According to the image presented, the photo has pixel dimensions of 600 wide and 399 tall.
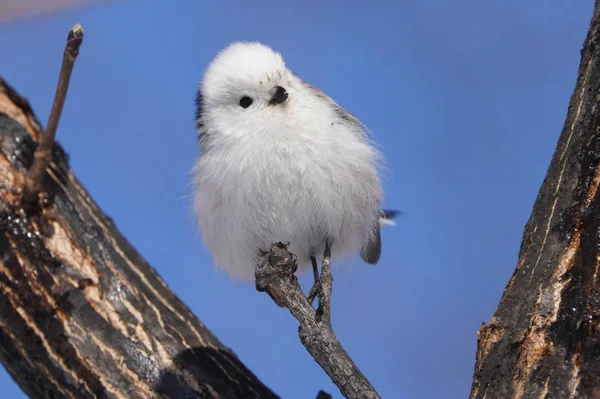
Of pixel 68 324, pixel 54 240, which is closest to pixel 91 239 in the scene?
pixel 54 240

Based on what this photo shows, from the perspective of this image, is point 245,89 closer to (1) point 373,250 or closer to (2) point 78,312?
(2) point 78,312

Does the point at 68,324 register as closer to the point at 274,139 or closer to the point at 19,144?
the point at 19,144

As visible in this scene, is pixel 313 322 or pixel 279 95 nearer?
pixel 313 322

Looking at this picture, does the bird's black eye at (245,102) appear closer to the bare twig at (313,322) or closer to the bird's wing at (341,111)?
the bird's wing at (341,111)

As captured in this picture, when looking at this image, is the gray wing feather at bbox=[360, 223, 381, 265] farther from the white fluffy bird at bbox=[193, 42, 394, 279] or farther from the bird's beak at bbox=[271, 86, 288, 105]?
the bird's beak at bbox=[271, 86, 288, 105]

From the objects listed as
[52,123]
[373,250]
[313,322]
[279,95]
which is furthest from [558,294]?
[373,250]
